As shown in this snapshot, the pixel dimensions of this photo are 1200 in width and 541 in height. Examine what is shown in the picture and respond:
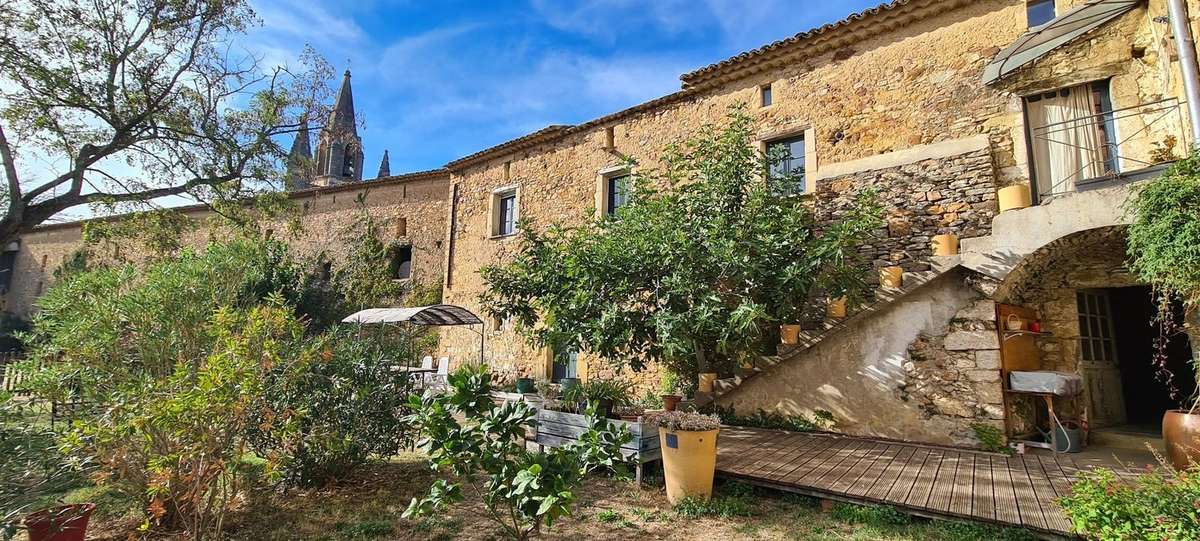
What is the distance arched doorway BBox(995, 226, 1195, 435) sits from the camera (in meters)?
6.36

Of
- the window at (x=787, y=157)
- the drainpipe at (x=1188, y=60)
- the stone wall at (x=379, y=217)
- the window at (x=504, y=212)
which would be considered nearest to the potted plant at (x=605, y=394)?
the window at (x=787, y=157)

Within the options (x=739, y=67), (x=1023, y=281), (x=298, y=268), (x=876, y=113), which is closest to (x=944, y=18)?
(x=876, y=113)

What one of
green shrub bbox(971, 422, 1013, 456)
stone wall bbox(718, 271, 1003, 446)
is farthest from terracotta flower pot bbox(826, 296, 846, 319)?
green shrub bbox(971, 422, 1013, 456)

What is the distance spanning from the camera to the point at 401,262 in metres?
17.0

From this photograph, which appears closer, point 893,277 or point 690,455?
point 690,455

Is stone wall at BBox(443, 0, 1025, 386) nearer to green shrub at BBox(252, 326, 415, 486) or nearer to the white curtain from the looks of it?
the white curtain

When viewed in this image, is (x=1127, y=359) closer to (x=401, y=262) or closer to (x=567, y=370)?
(x=567, y=370)

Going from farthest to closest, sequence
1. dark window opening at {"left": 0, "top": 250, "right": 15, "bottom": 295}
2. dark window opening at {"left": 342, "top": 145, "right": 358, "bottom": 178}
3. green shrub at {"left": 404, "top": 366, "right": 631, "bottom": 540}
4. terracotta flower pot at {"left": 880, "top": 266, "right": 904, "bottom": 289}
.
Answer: dark window opening at {"left": 342, "top": 145, "right": 358, "bottom": 178} → dark window opening at {"left": 0, "top": 250, "right": 15, "bottom": 295} → terracotta flower pot at {"left": 880, "top": 266, "right": 904, "bottom": 289} → green shrub at {"left": 404, "top": 366, "right": 631, "bottom": 540}

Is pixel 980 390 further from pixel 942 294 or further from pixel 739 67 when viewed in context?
pixel 739 67

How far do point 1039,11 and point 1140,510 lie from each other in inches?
281

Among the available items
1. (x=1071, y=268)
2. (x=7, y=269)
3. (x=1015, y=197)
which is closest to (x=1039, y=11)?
(x=1015, y=197)

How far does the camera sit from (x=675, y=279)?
6.21 metres

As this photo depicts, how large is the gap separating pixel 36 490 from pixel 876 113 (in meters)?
10.0

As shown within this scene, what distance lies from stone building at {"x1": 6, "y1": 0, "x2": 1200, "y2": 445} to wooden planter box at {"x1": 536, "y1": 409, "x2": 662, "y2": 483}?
1692mm
